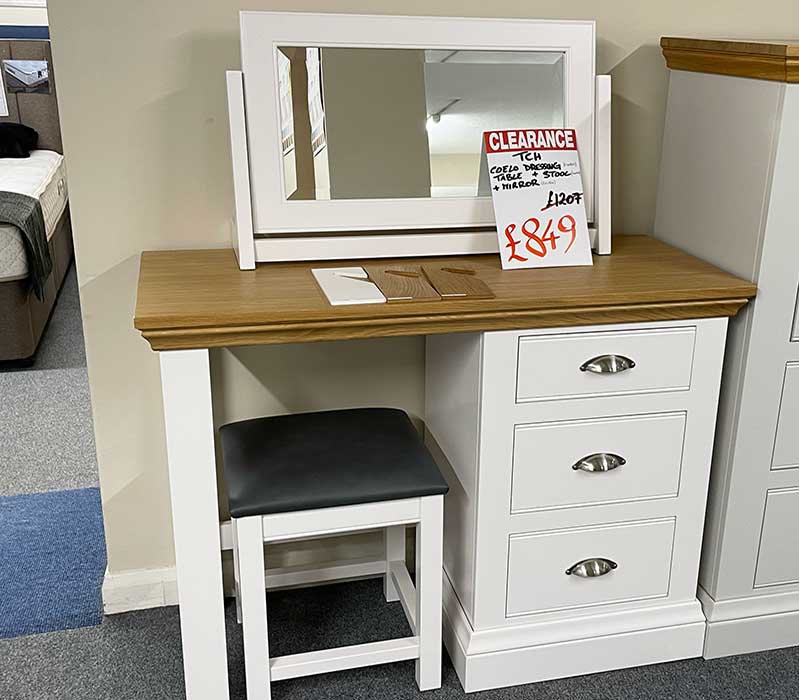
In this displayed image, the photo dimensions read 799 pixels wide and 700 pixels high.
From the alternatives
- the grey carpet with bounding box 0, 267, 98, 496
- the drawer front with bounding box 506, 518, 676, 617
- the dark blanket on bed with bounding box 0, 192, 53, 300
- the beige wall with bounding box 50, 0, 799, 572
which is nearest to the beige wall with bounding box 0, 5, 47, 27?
the dark blanket on bed with bounding box 0, 192, 53, 300

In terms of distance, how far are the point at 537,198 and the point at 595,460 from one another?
1.68 feet

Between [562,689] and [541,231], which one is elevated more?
Result: [541,231]

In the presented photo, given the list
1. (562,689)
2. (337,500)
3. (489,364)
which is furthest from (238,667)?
(489,364)

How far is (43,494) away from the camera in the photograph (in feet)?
8.49

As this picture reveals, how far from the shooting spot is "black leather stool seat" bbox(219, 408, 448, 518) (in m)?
1.61

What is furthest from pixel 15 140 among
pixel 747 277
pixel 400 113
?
pixel 747 277

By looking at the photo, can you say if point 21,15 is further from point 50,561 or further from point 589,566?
point 589,566

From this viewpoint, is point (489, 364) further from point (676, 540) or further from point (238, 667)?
point (238, 667)

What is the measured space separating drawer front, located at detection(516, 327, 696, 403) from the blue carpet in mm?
1116

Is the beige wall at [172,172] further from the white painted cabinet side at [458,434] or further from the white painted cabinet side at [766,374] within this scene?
the white painted cabinet side at [766,374]

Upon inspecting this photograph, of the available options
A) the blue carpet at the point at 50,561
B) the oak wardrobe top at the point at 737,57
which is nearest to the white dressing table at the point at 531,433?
the oak wardrobe top at the point at 737,57

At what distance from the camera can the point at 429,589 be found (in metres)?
1.74

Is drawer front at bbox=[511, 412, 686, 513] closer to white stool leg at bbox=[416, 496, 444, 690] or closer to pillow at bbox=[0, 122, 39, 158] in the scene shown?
white stool leg at bbox=[416, 496, 444, 690]

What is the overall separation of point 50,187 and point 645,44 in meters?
3.25
